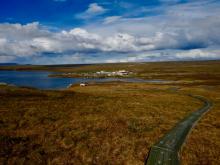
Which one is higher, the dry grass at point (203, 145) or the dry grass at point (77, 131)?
the dry grass at point (77, 131)

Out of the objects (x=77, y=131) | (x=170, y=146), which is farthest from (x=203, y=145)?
(x=77, y=131)

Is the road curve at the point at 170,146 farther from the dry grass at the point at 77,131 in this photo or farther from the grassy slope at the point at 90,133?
the dry grass at the point at 77,131

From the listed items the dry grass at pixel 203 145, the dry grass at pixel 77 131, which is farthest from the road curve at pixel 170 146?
the dry grass at pixel 77 131

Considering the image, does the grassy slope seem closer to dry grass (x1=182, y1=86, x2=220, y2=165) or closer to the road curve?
dry grass (x1=182, y1=86, x2=220, y2=165)

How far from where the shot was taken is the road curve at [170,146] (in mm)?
22556

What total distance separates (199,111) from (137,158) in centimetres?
2862

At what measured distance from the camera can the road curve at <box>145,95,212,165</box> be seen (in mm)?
22556

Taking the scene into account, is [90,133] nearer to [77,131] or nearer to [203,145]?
[77,131]

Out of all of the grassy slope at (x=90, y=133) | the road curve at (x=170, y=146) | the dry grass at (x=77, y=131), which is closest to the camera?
the road curve at (x=170, y=146)

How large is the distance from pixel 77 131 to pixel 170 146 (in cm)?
1151

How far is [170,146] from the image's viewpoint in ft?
85.9

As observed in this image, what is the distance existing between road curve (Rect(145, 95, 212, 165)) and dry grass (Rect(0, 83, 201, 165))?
0.94 meters

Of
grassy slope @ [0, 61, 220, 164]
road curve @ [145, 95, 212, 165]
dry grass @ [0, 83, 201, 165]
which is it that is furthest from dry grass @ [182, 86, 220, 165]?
dry grass @ [0, 83, 201, 165]

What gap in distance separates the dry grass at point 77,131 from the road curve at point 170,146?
3.10 ft
